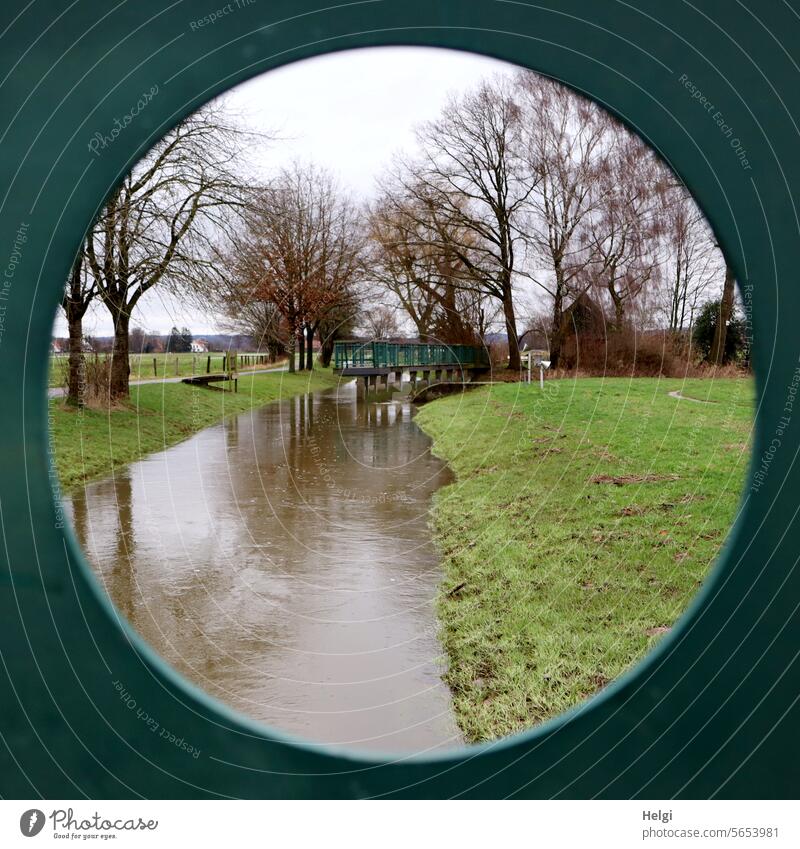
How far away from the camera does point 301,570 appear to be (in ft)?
11.5

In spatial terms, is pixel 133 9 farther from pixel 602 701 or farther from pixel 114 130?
pixel 602 701

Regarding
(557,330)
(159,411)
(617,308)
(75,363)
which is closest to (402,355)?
(557,330)

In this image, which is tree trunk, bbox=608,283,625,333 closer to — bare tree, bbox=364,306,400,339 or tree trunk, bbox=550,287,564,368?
tree trunk, bbox=550,287,564,368

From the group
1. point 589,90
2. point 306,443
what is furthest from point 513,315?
point 306,443

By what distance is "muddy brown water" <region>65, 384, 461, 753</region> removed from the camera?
7.51 feet

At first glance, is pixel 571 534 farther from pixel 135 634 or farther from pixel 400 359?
pixel 135 634

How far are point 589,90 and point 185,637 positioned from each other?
2.41m

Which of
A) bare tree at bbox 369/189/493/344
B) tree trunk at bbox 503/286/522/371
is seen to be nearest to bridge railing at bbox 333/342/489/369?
tree trunk at bbox 503/286/522/371

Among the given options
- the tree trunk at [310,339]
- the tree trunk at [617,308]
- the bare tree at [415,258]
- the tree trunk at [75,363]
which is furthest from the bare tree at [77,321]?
the tree trunk at [617,308]

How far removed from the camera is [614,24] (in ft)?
5.25
